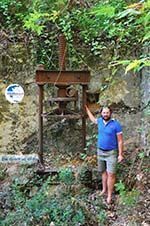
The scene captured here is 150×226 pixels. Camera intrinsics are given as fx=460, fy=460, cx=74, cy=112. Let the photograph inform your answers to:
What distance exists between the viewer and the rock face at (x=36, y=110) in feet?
21.8

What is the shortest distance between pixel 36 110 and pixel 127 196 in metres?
2.29

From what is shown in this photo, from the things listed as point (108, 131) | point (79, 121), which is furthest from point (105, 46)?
point (108, 131)

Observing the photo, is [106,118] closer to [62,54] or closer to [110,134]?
Answer: [110,134]

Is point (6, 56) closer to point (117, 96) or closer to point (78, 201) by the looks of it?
point (117, 96)

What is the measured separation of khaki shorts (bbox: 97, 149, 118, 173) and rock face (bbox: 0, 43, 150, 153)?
1168 mm

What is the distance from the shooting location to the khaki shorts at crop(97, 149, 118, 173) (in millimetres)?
5371

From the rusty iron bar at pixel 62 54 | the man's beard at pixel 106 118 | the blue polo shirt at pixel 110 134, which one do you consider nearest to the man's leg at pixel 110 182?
the blue polo shirt at pixel 110 134

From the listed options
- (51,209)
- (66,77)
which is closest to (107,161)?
(51,209)

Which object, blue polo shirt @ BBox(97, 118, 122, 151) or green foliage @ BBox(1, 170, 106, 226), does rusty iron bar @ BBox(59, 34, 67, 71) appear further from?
green foliage @ BBox(1, 170, 106, 226)

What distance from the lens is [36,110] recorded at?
6.76m

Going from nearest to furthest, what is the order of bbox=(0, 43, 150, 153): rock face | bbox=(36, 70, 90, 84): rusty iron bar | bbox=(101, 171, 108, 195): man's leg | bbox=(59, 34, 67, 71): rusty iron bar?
bbox=(101, 171, 108, 195): man's leg → bbox=(36, 70, 90, 84): rusty iron bar → bbox=(59, 34, 67, 71): rusty iron bar → bbox=(0, 43, 150, 153): rock face

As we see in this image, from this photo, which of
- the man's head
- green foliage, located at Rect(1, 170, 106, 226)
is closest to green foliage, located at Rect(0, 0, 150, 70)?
the man's head

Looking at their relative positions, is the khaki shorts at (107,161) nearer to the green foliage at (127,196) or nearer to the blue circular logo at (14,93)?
the green foliage at (127,196)

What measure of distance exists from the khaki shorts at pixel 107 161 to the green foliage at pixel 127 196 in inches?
9.9
